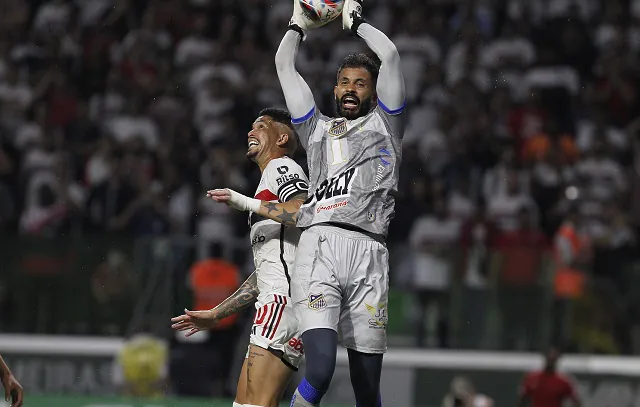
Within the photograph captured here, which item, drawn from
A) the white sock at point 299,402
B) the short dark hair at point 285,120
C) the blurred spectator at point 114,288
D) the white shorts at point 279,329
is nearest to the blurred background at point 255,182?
the blurred spectator at point 114,288

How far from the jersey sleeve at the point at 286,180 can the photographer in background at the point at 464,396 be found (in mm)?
5800

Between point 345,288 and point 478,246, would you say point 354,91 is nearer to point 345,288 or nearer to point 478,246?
point 345,288

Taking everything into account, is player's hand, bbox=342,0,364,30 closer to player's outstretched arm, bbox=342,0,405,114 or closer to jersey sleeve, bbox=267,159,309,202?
player's outstretched arm, bbox=342,0,405,114

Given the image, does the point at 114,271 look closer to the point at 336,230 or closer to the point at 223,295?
the point at 223,295

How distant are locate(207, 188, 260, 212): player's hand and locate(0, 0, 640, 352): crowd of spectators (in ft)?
22.3

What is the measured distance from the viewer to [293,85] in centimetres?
771

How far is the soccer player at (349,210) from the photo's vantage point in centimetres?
735

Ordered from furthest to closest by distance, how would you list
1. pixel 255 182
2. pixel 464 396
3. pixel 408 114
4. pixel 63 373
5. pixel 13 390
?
pixel 408 114 → pixel 255 182 → pixel 63 373 → pixel 464 396 → pixel 13 390

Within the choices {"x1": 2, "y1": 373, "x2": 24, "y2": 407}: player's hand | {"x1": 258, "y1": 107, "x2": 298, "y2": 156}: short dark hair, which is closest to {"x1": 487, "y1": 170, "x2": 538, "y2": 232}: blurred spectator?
{"x1": 258, "y1": 107, "x2": 298, "y2": 156}: short dark hair

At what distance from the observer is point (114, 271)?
14.7 meters

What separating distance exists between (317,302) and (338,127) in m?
1.10

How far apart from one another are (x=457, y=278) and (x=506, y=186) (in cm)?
213

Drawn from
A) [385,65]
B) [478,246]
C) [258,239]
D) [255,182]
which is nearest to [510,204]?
[478,246]

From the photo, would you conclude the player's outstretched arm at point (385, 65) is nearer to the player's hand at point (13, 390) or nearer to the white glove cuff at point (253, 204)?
the white glove cuff at point (253, 204)
